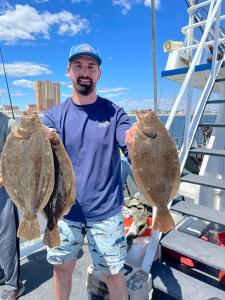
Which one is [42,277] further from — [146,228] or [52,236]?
[52,236]

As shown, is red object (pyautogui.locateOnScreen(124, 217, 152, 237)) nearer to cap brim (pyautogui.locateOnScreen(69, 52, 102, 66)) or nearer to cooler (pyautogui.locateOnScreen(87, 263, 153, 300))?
cooler (pyautogui.locateOnScreen(87, 263, 153, 300))

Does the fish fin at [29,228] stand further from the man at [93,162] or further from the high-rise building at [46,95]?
the high-rise building at [46,95]

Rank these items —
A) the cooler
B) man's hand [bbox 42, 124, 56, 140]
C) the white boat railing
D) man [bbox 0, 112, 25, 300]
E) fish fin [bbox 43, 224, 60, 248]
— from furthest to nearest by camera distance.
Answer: the white boat railing
man [bbox 0, 112, 25, 300]
the cooler
fish fin [bbox 43, 224, 60, 248]
man's hand [bbox 42, 124, 56, 140]

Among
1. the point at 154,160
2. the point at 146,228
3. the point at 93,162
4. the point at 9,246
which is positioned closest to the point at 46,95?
the point at 93,162

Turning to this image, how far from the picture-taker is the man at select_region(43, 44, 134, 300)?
2424 mm

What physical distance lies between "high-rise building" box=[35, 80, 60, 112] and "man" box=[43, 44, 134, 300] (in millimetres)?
354

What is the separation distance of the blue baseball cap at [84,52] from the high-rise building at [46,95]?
617 mm

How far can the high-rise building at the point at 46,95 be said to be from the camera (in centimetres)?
292

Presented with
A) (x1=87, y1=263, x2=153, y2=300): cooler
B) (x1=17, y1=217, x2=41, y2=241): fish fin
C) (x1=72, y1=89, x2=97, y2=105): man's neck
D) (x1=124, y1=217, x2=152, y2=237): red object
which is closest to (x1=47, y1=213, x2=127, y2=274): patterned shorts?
(x1=87, y1=263, x2=153, y2=300): cooler

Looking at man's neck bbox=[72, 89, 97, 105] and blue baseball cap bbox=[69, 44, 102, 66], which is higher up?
blue baseball cap bbox=[69, 44, 102, 66]

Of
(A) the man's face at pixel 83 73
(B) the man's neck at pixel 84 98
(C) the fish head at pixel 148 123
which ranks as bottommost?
(C) the fish head at pixel 148 123

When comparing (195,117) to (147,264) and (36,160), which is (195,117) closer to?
(147,264)

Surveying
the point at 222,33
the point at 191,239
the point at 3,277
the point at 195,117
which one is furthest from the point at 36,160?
the point at 222,33

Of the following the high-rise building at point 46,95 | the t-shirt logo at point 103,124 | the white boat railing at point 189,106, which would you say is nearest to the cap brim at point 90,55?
the t-shirt logo at point 103,124
